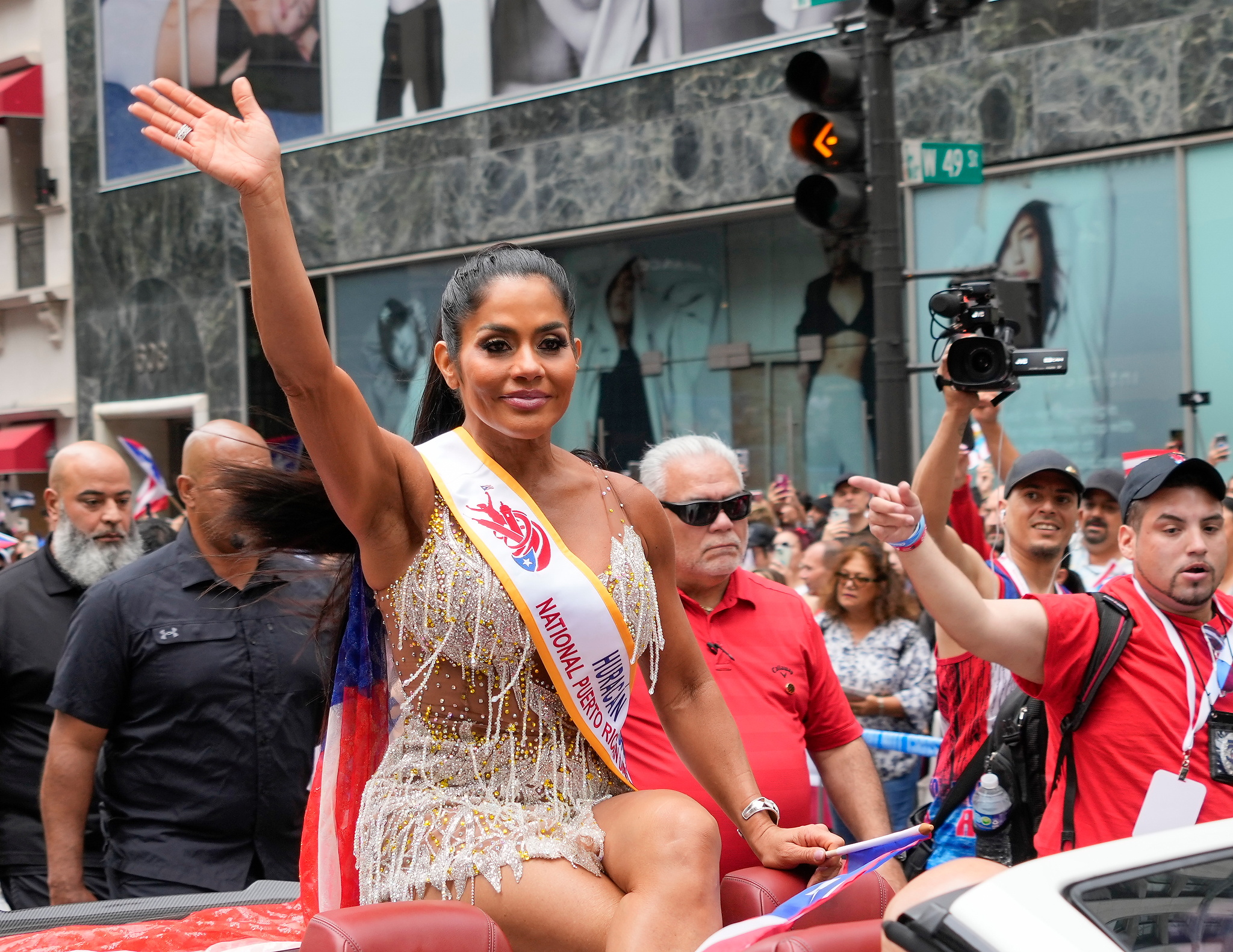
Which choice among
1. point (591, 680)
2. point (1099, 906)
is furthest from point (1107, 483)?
point (1099, 906)

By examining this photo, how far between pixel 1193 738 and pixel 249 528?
2116mm

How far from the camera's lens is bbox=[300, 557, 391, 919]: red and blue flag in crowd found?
109 inches

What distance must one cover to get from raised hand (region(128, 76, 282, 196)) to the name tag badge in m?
2.29

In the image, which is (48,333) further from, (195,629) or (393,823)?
(393,823)

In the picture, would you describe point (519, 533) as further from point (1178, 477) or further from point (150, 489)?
point (150, 489)

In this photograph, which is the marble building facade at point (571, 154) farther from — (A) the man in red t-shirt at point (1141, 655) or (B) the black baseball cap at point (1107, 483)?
(A) the man in red t-shirt at point (1141, 655)

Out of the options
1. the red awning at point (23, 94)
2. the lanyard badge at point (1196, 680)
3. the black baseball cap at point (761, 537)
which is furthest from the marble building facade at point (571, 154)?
the lanyard badge at point (1196, 680)

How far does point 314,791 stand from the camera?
9.20ft

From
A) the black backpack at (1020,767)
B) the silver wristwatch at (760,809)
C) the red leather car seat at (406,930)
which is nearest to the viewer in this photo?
the red leather car seat at (406,930)

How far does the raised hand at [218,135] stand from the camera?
7.70 ft

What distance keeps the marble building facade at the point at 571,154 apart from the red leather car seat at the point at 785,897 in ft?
29.7

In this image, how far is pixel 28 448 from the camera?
1952 cm

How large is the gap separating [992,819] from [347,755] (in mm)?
2015

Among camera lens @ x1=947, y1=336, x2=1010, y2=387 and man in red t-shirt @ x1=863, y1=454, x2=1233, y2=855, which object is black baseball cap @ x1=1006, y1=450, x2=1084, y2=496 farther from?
man in red t-shirt @ x1=863, y1=454, x2=1233, y2=855
